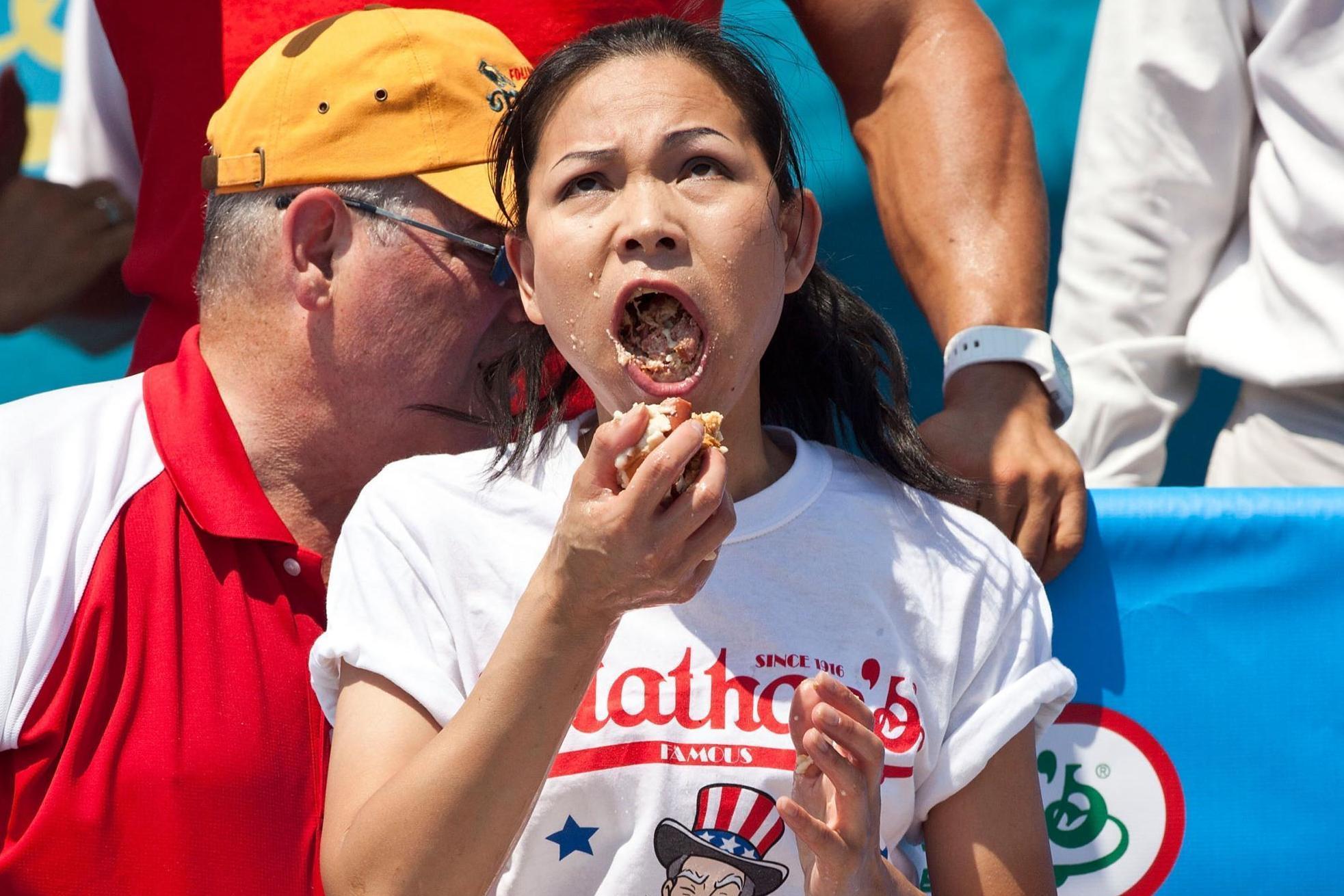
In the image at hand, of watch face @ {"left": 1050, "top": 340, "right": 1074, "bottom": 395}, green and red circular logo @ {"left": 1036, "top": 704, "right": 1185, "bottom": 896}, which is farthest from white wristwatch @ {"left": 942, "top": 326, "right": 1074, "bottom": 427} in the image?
green and red circular logo @ {"left": 1036, "top": 704, "right": 1185, "bottom": 896}

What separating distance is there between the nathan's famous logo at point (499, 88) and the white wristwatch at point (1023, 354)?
0.70 m

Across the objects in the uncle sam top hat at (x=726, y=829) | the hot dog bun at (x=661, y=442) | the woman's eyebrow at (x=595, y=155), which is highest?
the woman's eyebrow at (x=595, y=155)

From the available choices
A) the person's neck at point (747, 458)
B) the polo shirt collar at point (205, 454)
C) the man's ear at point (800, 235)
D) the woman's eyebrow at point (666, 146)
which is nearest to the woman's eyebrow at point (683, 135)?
the woman's eyebrow at point (666, 146)

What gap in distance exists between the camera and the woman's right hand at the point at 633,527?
128cm

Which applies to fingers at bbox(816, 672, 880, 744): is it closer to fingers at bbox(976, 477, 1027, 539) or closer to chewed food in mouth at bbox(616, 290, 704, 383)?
chewed food in mouth at bbox(616, 290, 704, 383)

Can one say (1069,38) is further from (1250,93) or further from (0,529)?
(0,529)

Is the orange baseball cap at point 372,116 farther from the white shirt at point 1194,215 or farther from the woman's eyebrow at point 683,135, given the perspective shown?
the white shirt at point 1194,215

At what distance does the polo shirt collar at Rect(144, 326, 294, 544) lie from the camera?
193 centimetres

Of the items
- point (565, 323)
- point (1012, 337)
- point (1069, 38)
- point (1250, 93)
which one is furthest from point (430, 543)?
point (1069, 38)

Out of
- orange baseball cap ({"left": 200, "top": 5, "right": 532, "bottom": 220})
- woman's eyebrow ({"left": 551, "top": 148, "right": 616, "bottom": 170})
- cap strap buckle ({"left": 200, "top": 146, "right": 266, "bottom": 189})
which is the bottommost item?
woman's eyebrow ({"left": 551, "top": 148, "right": 616, "bottom": 170})

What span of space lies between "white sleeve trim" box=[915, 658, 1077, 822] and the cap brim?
0.91 m

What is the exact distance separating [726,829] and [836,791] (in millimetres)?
186

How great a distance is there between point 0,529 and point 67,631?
143 millimetres

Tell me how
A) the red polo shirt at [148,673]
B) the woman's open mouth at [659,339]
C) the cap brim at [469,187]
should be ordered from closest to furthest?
the woman's open mouth at [659,339], the red polo shirt at [148,673], the cap brim at [469,187]
